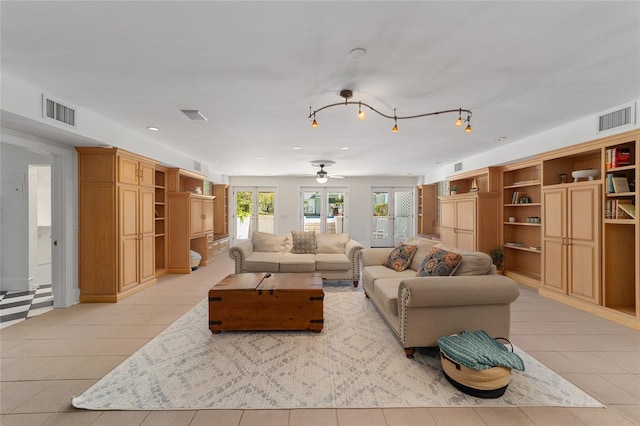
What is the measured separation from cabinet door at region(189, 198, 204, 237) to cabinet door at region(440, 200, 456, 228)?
601 centimetres

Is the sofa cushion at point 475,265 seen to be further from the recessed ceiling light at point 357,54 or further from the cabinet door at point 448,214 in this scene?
the cabinet door at point 448,214

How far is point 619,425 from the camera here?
1751 millimetres

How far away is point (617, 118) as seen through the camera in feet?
10.9

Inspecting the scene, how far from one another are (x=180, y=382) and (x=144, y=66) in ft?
8.68

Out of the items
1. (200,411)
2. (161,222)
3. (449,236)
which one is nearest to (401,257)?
(200,411)

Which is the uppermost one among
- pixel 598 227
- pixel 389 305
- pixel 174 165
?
pixel 174 165

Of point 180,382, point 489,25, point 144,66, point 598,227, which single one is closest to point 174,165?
point 144,66

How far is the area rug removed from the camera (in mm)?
1964

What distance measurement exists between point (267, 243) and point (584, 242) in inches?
198

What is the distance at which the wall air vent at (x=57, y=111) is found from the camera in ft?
9.70

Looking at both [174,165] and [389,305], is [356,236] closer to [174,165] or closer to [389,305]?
[174,165]

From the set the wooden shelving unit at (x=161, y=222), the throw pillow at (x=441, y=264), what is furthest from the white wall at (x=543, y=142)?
the wooden shelving unit at (x=161, y=222)

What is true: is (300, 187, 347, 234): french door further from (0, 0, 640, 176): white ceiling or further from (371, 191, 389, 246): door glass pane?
(0, 0, 640, 176): white ceiling

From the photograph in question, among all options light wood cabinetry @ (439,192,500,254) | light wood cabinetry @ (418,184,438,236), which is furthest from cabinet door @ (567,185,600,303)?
light wood cabinetry @ (418,184,438,236)
